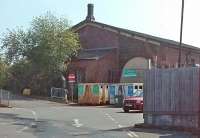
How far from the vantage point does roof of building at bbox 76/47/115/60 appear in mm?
65762

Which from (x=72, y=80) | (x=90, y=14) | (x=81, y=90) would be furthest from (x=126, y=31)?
(x=81, y=90)

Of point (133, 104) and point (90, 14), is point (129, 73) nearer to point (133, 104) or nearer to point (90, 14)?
point (90, 14)

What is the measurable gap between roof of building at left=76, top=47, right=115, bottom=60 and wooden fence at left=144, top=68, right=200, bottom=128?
3940 cm

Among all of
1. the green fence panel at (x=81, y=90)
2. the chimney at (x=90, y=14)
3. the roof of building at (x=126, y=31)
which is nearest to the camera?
the green fence panel at (x=81, y=90)

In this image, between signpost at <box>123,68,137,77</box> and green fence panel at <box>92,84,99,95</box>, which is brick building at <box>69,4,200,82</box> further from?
green fence panel at <box>92,84,99,95</box>

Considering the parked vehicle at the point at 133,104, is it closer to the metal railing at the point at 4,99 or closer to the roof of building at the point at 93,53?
the metal railing at the point at 4,99

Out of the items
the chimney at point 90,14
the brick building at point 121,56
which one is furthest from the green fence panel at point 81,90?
the chimney at point 90,14

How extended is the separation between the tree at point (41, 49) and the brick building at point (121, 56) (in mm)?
2663

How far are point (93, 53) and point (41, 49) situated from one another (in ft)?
24.1

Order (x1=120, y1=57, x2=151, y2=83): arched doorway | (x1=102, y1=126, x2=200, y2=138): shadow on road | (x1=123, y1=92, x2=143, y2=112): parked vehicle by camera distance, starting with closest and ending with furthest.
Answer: (x1=102, y1=126, x2=200, y2=138): shadow on road, (x1=123, y1=92, x2=143, y2=112): parked vehicle, (x1=120, y1=57, x2=151, y2=83): arched doorway

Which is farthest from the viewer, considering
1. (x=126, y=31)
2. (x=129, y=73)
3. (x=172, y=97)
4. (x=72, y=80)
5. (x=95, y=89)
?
(x=126, y=31)

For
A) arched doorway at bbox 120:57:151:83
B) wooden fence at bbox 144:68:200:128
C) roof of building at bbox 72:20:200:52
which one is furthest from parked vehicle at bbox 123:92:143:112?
roof of building at bbox 72:20:200:52

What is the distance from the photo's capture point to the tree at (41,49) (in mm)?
64750

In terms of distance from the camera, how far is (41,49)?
64.9 m
